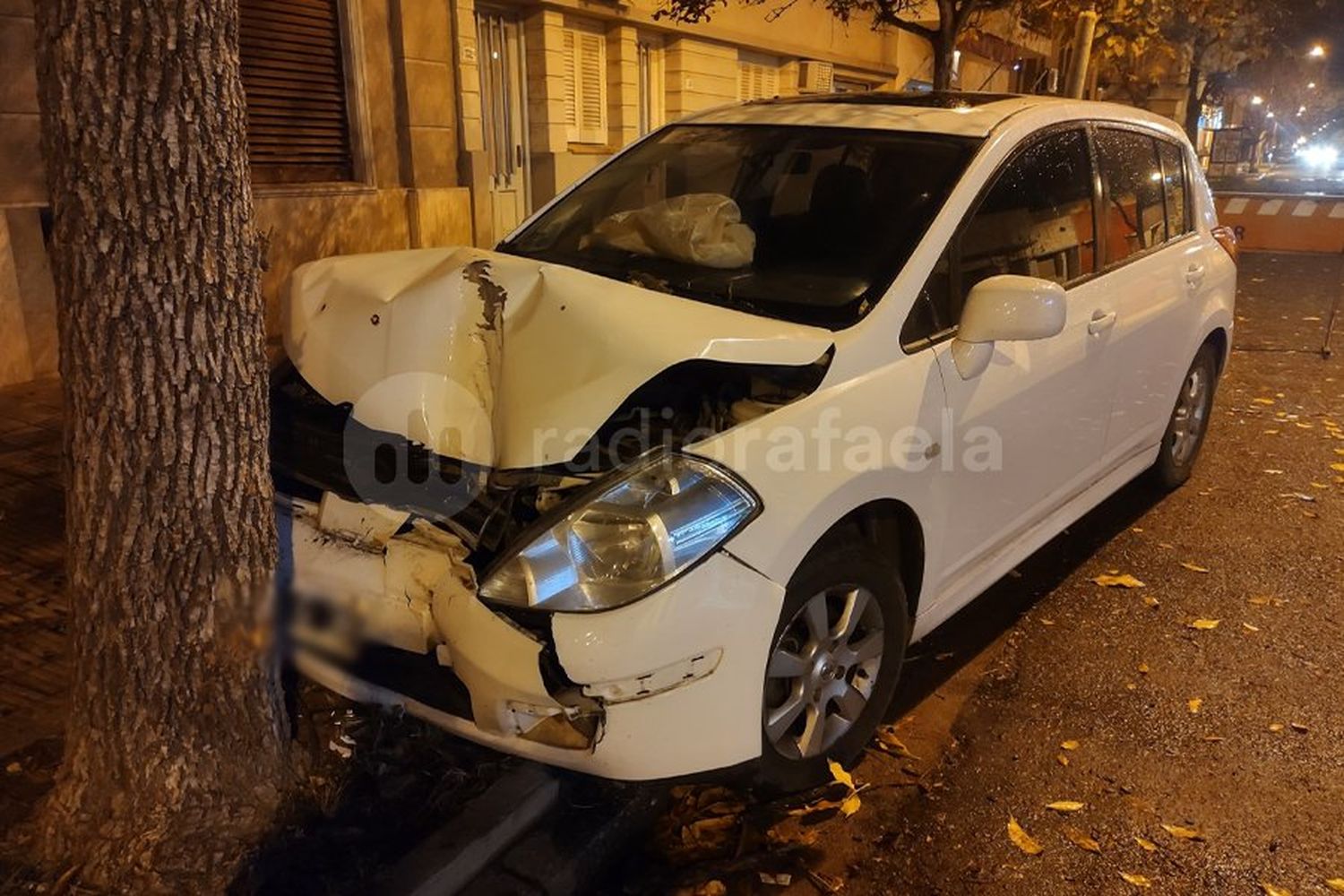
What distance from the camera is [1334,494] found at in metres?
5.27

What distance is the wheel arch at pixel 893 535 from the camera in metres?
2.66

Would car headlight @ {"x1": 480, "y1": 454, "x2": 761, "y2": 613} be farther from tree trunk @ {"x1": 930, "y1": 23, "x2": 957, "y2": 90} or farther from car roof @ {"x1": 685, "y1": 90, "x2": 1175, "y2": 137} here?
tree trunk @ {"x1": 930, "y1": 23, "x2": 957, "y2": 90}

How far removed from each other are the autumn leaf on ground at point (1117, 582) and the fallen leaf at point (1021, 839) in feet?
5.70

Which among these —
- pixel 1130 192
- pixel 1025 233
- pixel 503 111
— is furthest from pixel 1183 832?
pixel 503 111

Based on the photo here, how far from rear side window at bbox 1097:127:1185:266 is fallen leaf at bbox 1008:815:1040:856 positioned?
2.20 m

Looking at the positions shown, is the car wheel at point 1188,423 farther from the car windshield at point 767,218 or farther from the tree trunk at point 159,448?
the tree trunk at point 159,448

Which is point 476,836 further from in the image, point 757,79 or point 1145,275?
point 757,79

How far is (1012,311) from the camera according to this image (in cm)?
279

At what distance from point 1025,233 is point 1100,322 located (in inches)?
20.6

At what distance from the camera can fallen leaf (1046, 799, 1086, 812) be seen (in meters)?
2.79

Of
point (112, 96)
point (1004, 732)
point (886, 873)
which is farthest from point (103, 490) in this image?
point (1004, 732)

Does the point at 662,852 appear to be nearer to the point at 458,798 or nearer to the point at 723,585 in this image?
the point at 458,798

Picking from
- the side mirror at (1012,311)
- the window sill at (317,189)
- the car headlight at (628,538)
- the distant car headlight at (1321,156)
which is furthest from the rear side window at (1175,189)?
the distant car headlight at (1321,156)

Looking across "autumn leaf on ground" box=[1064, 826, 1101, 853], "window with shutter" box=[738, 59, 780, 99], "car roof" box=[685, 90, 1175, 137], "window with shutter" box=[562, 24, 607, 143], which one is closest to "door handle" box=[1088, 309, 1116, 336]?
"car roof" box=[685, 90, 1175, 137]
